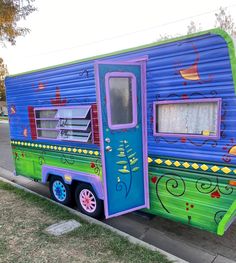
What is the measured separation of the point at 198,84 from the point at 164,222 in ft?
7.75

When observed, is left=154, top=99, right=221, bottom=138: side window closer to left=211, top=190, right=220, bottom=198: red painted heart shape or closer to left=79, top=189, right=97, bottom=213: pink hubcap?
left=211, top=190, right=220, bottom=198: red painted heart shape

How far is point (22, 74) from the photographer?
17.5ft

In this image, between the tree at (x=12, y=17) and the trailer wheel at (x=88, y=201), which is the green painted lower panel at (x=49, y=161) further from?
the tree at (x=12, y=17)

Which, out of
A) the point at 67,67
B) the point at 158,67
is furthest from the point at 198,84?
the point at 67,67

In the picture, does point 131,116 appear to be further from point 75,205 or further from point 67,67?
point 75,205

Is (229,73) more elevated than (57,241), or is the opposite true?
(229,73)

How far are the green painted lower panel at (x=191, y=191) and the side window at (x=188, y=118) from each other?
383mm

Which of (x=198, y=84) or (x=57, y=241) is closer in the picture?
(x=198, y=84)

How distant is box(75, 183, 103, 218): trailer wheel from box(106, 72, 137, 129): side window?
141 centimetres

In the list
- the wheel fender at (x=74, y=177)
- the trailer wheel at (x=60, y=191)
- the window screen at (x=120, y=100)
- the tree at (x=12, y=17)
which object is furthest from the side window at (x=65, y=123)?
the tree at (x=12, y=17)

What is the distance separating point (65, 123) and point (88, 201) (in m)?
1.38

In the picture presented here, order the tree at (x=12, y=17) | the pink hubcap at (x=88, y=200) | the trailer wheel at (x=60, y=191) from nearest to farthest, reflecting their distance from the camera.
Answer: the pink hubcap at (x=88, y=200)
the trailer wheel at (x=60, y=191)
the tree at (x=12, y=17)

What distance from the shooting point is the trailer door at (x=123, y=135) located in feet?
11.2

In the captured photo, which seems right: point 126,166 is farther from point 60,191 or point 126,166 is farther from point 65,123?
Result: point 60,191
